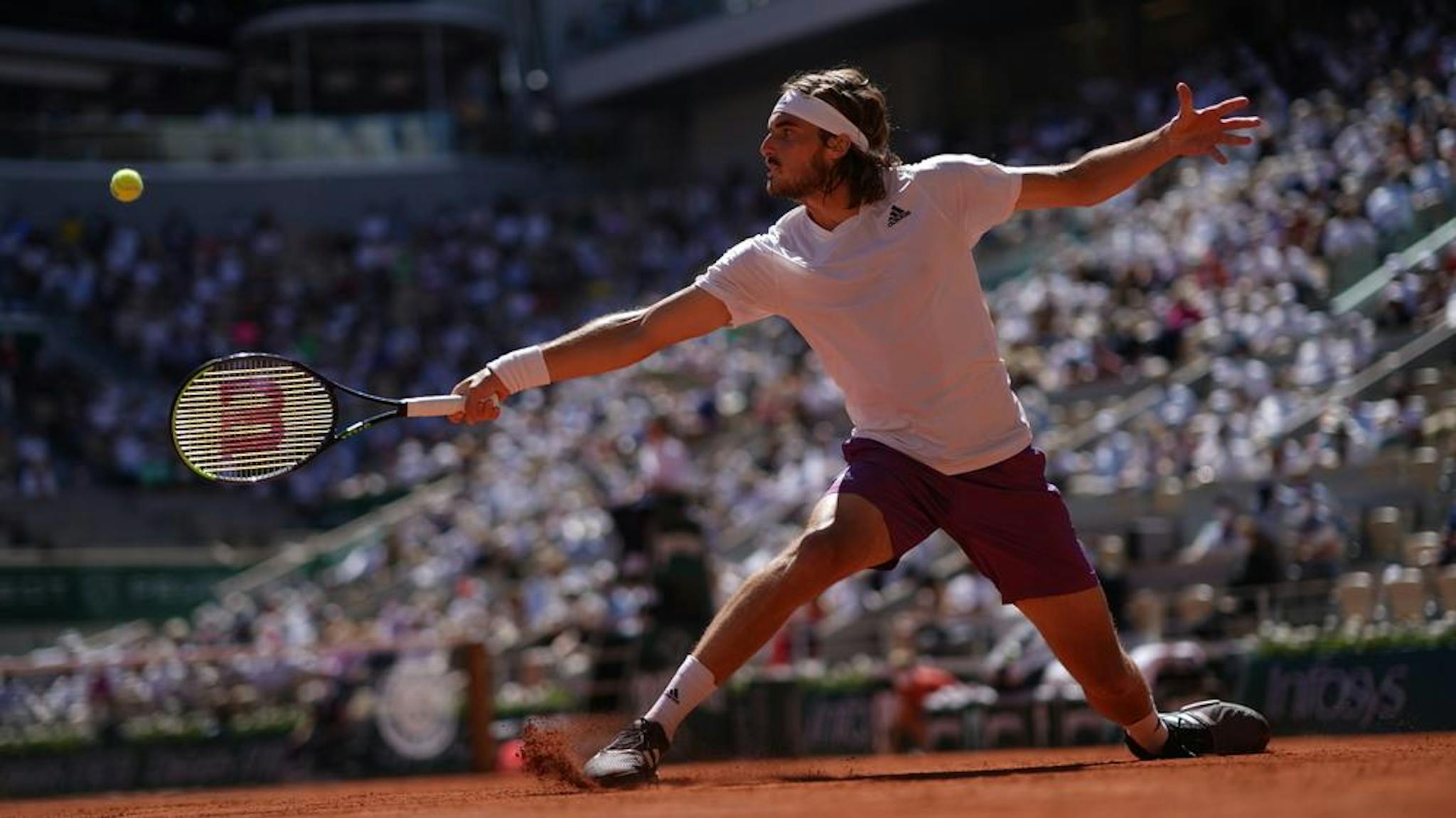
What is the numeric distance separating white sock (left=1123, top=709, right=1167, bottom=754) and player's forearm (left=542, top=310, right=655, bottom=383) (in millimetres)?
2113

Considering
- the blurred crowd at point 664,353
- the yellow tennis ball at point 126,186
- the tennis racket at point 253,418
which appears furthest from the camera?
the blurred crowd at point 664,353

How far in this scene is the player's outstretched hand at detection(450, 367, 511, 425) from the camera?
648 cm

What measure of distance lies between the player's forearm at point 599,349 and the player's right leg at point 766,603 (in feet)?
2.65

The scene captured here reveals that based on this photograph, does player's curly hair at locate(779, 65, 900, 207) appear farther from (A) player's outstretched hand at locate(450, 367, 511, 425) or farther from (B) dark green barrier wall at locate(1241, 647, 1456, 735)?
(B) dark green barrier wall at locate(1241, 647, 1456, 735)

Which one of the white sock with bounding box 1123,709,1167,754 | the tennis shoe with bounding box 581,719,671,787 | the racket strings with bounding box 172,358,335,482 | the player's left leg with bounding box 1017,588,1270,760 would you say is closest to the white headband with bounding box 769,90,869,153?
the player's left leg with bounding box 1017,588,1270,760

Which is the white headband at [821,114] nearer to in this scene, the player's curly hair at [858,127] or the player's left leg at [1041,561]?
the player's curly hair at [858,127]

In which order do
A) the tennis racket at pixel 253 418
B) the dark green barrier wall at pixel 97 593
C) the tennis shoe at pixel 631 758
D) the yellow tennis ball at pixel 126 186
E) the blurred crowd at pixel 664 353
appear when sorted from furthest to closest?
the dark green barrier wall at pixel 97 593
the blurred crowd at pixel 664 353
the yellow tennis ball at pixel 126 186
the tennis racket at pixel 253 418
the tennis shoe at pixel 631 758

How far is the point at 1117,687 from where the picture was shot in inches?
263

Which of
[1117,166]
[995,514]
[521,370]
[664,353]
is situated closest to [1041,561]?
[995,514]

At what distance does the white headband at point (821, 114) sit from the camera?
21.1 feet

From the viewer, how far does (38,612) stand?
21250mm

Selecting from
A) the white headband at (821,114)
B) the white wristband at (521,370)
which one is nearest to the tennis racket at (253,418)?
the white wristband at (521,370)

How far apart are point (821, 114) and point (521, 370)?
126 cm

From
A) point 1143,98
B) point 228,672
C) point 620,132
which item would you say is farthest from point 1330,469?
point 620,132
